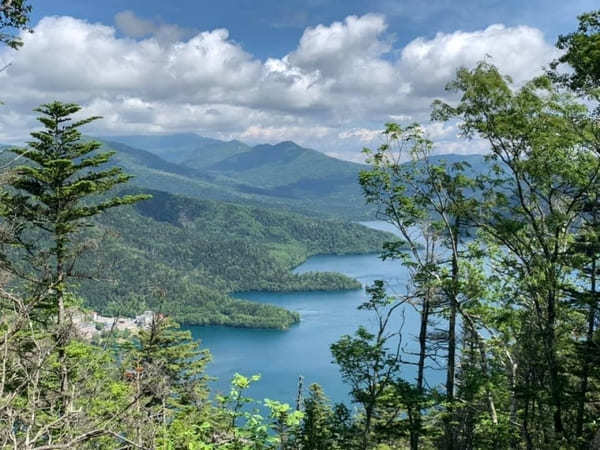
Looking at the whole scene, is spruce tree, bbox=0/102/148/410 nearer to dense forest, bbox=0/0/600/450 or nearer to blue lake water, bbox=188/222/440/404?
dense forest, bbox=0/0/600/450

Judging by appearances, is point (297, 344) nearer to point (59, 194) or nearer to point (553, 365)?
point (59, 194)

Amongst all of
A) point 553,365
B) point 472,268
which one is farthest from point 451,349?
point 553,365

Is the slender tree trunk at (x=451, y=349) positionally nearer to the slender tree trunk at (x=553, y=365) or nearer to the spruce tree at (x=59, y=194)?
the slender tree trunk at (x=553, y=365)

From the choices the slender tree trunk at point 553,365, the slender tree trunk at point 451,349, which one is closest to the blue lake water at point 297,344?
the slender tree trunk at point 451,349

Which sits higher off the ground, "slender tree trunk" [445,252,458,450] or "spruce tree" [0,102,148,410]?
"spruce tree" [0,102,148,410]

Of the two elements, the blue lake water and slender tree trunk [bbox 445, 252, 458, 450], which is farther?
the blue lake water

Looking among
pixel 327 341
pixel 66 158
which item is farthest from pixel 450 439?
pixel 327 341

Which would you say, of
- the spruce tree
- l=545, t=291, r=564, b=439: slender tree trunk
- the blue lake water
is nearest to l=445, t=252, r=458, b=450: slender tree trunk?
l=545, t=291, r=564, b=439: slender tree trunk

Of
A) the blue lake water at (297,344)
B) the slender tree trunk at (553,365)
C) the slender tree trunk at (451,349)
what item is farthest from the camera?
the blue lake water at (297,344)
